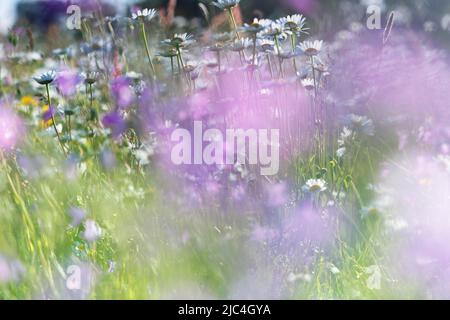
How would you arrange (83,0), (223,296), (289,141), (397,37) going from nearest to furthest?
1. (223,296)
2. (289,141)
3. (83,0)
4. (397,37)

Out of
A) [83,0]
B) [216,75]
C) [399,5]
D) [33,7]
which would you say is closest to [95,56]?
[83,0]

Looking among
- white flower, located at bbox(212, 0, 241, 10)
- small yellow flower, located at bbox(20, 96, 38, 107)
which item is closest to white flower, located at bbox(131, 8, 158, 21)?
white flower, located at bbox(212, 0, 241, 10)

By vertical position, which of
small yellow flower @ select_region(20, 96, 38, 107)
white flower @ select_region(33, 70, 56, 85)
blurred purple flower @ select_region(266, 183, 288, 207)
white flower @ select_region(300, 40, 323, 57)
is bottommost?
blurred purple flower @ select_region(266, 183, 288, 207)

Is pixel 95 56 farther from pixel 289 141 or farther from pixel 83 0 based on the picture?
pixel 289 141

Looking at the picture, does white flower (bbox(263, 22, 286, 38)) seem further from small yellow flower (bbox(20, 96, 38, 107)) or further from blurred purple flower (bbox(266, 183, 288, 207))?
small yellow flower (bbox(20, 96, 38, 107))

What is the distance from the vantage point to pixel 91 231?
158 centimetres

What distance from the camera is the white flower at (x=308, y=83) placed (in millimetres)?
1788

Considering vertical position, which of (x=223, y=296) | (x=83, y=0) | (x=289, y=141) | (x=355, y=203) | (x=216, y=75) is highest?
(x=83, y=0)

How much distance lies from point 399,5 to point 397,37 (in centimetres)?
25

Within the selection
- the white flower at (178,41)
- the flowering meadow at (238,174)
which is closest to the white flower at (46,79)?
the flowering meadow at (238,174)

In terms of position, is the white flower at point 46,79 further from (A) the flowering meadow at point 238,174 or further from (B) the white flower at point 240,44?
(B) the white flower at point 240,44

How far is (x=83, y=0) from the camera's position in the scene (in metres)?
1.99

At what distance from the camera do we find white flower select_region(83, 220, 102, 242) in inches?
62.0

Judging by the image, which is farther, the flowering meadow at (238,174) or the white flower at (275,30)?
the white flower at (275,30)
